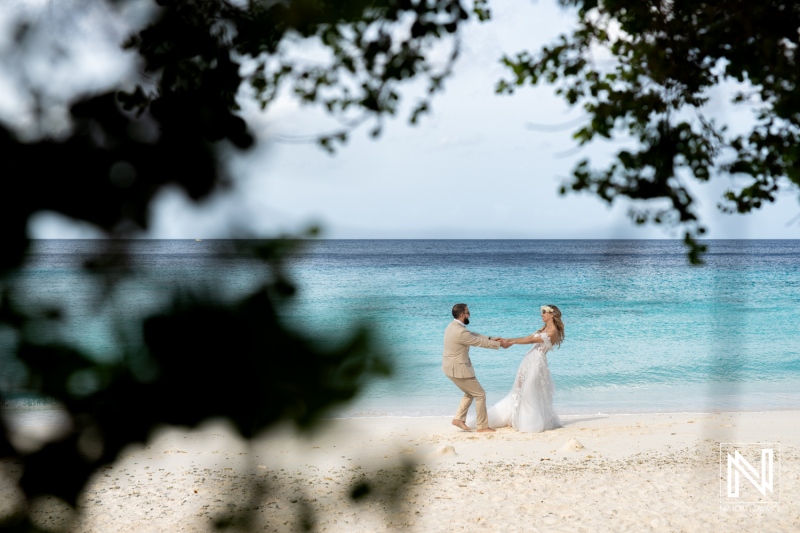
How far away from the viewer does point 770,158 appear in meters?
3.05

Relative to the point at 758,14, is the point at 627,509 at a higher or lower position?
lower

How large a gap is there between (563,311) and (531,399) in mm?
18921

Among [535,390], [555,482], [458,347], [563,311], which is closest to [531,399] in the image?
[535,390]

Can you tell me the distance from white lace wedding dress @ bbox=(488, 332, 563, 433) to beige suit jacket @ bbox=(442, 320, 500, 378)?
0.70 m

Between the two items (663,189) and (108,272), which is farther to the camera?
(663,189)

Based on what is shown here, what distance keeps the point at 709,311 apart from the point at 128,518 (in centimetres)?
2432

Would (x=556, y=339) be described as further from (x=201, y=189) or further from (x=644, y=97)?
(x=201, y=189)

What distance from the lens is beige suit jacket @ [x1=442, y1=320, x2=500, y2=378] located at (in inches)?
368

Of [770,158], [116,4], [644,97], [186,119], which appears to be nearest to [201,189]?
[186,119]

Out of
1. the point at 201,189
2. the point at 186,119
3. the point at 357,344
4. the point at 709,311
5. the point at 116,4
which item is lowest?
the point at 709,311

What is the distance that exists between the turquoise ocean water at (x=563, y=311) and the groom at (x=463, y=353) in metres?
0.72

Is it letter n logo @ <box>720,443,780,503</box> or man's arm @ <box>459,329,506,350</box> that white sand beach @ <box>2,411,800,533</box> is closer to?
letter n logo @ <box>720,443,780,503</box>

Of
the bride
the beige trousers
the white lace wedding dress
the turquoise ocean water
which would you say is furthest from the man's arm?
the turquoise ocean water

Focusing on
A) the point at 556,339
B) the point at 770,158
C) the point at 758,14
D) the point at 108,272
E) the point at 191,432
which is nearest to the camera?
the point at 108,272
